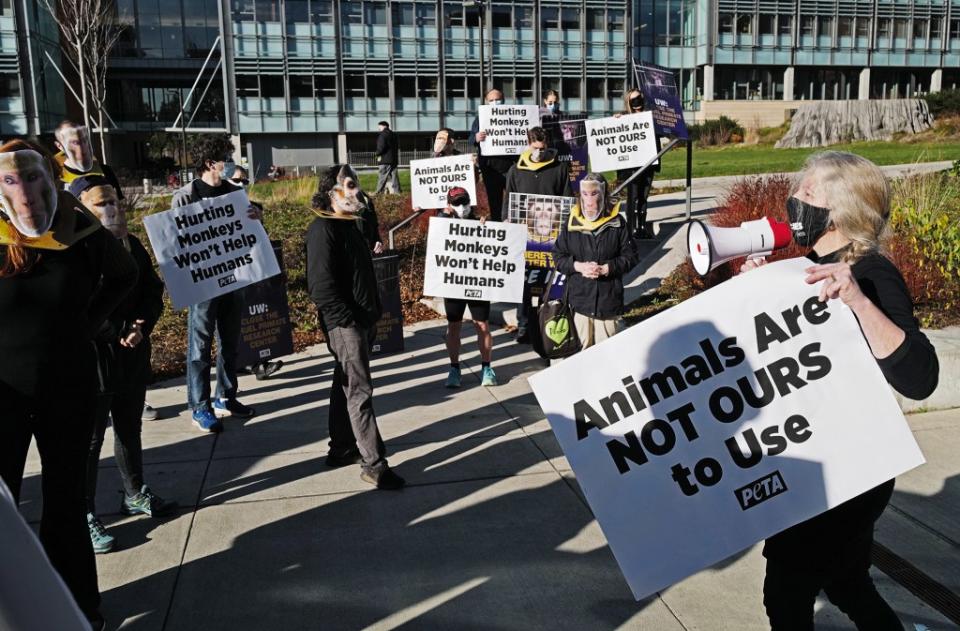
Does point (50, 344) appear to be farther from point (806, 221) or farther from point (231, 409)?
point (231, 409)

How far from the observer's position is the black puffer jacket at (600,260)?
6.72 metres

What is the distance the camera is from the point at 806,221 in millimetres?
2877

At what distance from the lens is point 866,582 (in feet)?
9.38

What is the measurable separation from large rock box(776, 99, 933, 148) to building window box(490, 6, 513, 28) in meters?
21.1

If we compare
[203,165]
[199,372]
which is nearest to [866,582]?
[199,372]

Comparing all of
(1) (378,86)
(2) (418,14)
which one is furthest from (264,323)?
(2) (418,14)

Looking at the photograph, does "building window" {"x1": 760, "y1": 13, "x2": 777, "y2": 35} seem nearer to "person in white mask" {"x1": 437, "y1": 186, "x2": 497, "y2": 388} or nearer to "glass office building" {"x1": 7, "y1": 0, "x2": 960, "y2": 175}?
"glass office building" {"x1": 7, "y1": 0, "x2": 960, "y2": 175}

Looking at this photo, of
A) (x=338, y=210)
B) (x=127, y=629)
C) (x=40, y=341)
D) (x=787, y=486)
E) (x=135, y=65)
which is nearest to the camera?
(x=787, y=486)

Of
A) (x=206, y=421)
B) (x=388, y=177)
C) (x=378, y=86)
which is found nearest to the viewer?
(x=206, y=421)

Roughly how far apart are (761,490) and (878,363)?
539 millimetres

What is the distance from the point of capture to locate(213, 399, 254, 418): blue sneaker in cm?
702

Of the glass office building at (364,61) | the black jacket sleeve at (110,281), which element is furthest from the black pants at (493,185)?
the glass office building at (364,61)

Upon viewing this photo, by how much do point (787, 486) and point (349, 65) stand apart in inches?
1980

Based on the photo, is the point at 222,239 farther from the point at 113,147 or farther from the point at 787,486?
the point at 113,147
